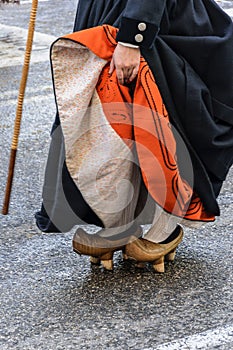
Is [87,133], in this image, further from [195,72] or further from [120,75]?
[195,72]

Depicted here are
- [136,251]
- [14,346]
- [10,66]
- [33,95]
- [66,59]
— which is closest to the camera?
[14,346]

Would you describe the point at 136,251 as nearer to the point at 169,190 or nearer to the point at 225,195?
the point at 169,190

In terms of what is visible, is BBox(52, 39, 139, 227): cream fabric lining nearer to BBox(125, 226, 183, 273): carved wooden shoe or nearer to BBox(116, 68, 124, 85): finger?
BBox(116, 68, 124, 85): finger

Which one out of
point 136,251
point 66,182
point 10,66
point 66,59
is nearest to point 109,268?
point 136,251

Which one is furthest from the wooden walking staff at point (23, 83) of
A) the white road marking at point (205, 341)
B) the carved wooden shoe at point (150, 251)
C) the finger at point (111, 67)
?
the white road marking at point (205, 341)

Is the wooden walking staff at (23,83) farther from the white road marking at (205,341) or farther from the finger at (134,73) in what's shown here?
the white road marking at (205,341)

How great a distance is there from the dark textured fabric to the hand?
0.05m

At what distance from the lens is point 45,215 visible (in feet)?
12.0

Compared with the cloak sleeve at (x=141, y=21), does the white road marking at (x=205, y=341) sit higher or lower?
lower

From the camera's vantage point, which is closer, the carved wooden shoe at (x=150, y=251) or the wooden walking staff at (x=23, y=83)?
the wooden walking staff at (x=23, y=83)

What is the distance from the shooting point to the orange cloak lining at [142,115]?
329 cm

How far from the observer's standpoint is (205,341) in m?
3.16

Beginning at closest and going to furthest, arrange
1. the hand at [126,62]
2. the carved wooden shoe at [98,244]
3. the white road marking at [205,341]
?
the white road marking at [205,341] < the hand at [126,62] < the carved wooden shoe at [98,244]

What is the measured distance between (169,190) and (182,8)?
707mm
